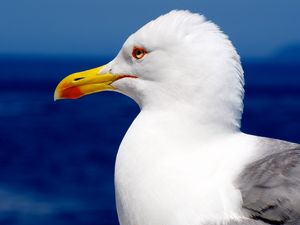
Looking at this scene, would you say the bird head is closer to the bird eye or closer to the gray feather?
the bird eye

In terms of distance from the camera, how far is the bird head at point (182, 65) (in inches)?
159

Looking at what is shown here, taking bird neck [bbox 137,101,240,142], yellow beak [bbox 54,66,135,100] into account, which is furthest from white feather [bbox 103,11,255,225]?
yellow beak [bbox 54,66,135,100]

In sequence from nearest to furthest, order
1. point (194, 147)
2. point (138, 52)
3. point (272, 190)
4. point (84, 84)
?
point (272, 190)
point (194, 147)
point (138, 52)
point (84, 84)

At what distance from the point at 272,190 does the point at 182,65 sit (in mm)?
799

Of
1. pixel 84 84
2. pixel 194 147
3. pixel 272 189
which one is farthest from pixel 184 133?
pixel 84 84

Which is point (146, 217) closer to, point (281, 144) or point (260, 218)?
point (260, 218)

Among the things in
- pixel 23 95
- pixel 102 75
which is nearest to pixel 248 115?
pixel 23 95

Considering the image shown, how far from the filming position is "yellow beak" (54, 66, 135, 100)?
4577 mm

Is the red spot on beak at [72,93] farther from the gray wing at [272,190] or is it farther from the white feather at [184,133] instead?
the gray wing at [272,190]

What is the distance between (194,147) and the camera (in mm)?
4027

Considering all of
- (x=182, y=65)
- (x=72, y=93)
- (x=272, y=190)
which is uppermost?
(x=182, y=65)

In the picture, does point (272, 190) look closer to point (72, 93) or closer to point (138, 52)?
point (138, 52)

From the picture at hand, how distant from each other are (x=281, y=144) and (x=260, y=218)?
1.89 feet

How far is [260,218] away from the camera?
3.73m
